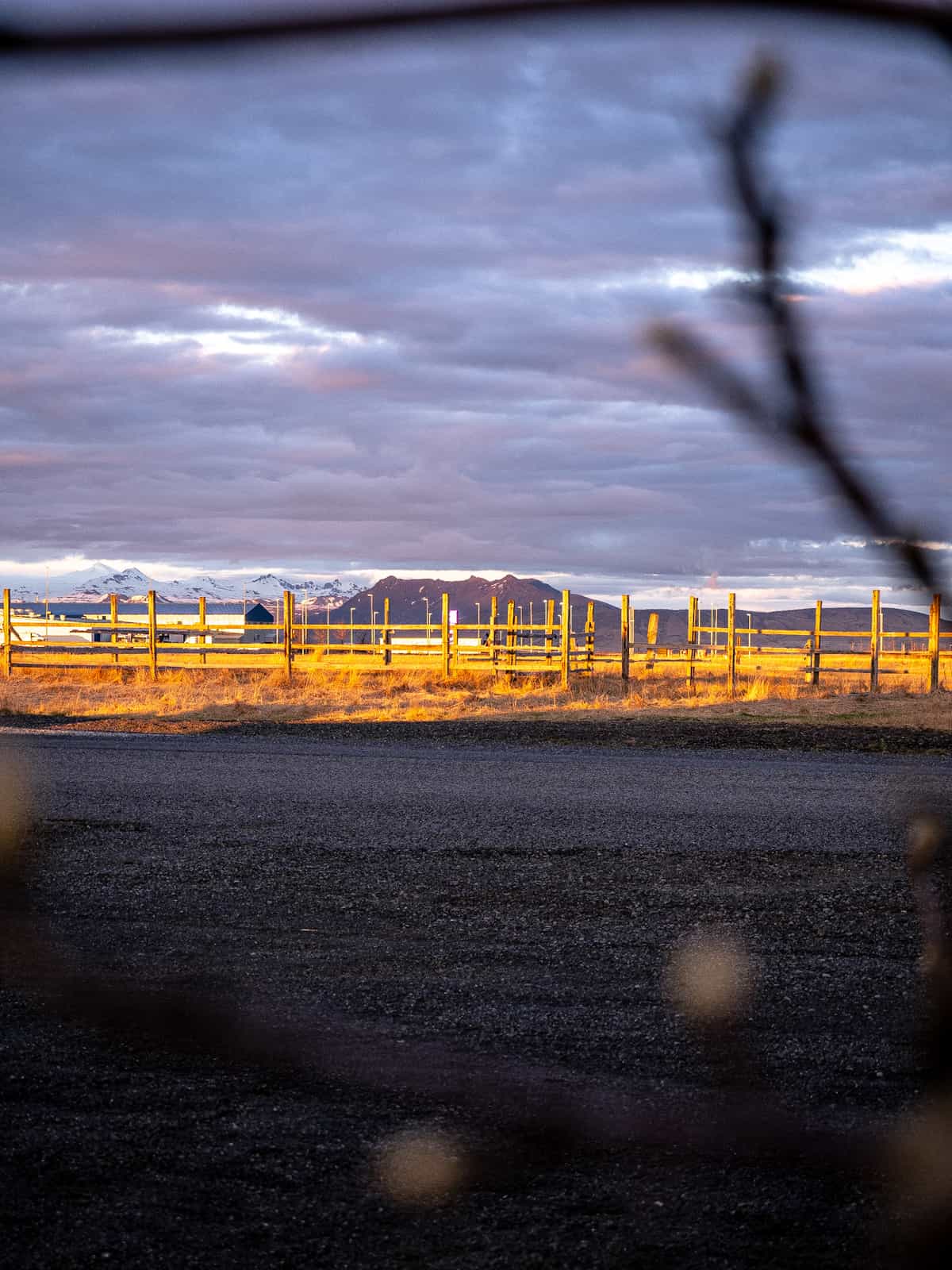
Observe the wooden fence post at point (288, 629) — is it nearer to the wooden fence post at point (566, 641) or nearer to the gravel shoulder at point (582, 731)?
the wooden fence post at point (566, 641)

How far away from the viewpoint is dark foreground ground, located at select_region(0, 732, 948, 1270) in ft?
11.2

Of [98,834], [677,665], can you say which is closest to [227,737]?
[98,834]

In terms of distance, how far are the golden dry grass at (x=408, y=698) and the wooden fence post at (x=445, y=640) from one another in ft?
1.12

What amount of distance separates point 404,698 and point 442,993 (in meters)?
21.4

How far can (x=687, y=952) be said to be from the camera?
251 inches

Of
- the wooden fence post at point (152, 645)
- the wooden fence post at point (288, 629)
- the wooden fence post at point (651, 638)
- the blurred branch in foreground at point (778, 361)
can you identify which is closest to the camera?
the blurred branch in foreground at point (778, 361)

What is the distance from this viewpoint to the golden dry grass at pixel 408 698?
22375mm

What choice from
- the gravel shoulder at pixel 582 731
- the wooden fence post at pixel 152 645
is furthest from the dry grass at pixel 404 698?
the gravel shoulder at pixel 582 731

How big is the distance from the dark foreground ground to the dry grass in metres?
9.90

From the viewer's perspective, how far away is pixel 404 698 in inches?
1062

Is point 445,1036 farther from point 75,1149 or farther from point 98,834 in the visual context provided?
point 98,834

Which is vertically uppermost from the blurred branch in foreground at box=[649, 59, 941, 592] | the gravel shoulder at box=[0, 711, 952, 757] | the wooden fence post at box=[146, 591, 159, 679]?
the blurred branch in foreground at box=[649, 59, 941, 592]

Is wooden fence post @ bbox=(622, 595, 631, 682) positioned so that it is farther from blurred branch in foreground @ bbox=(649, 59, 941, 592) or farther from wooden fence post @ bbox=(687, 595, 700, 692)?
blurred branch in foreground @ bbox=(649, 59, 941, 592)

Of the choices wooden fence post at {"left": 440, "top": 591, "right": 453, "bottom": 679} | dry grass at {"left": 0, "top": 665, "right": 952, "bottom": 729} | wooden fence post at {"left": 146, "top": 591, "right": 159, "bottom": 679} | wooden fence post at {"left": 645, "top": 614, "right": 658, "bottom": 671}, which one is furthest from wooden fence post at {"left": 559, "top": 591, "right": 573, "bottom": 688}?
wooden fence post at {"left": 146, "top": 591, "right": 159, "bottom": 679}
